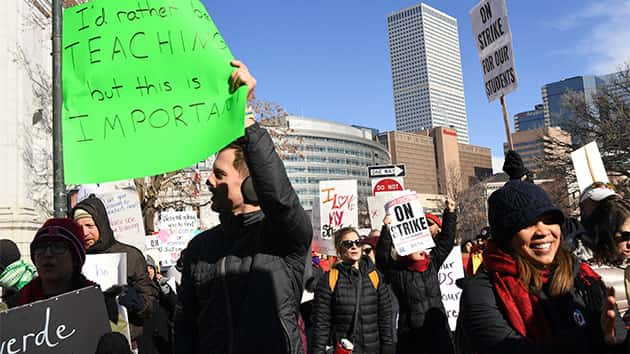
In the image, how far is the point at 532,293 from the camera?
7.50 feet

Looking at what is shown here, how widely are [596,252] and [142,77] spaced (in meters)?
2.47

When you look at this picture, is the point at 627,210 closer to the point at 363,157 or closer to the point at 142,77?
the point at 142,77

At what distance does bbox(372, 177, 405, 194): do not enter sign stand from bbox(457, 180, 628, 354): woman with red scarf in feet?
22.8

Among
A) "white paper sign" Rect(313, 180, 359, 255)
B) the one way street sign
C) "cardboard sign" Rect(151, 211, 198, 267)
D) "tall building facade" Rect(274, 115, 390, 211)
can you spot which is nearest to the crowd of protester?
the one way street sign

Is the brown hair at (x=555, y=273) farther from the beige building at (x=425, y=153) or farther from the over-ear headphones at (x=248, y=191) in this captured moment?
the beige building at (x=425, y=153)

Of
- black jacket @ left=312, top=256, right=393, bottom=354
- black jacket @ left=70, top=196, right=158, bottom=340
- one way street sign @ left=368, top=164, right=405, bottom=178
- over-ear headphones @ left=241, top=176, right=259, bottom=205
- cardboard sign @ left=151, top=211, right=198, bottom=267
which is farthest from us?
cardboard sign @ left=151, top=211, right=198, bottom=267

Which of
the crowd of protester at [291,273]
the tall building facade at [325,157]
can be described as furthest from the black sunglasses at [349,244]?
the tall building facade at [325,157]

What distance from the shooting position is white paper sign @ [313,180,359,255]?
972cm

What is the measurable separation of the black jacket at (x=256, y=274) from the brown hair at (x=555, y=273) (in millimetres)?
871

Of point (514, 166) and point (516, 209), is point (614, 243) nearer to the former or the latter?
point (516, 209)

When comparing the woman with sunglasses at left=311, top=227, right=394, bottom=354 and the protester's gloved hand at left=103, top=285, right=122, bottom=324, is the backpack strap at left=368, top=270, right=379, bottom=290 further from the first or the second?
the protester's gloved hand at left=103, top=285, right=122, bottom=324

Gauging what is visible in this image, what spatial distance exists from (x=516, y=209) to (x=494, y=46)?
391 centimetres

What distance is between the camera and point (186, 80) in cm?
243

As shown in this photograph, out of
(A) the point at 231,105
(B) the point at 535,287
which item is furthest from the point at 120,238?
(B) the point at 535,287
